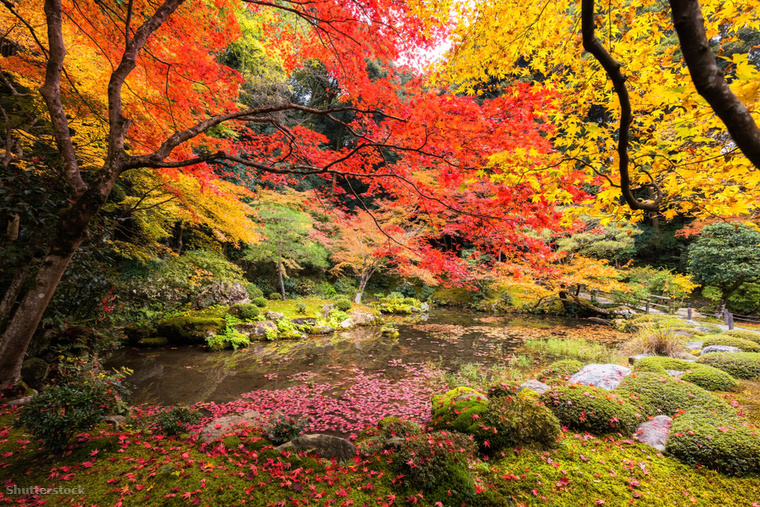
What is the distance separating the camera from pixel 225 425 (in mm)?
3574

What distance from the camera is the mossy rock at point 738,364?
4.76 metres

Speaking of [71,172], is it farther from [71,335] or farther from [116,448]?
[71,335]

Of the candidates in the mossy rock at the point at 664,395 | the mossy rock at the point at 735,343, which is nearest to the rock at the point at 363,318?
the mossy rock at the point at 664,395

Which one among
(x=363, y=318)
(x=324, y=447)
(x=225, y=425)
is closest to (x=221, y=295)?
(x=363, y=318)

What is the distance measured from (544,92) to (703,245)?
594 inches

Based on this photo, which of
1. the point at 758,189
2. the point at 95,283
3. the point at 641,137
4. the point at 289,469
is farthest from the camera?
the point at 95,283

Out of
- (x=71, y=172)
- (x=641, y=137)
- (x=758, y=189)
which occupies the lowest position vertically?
(x=71, y=172)

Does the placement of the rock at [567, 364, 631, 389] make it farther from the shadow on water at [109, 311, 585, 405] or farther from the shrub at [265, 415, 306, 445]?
the shrub at [265, 415, 306, 445]

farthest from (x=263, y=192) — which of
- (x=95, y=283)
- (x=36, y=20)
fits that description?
(x=95, y=283)

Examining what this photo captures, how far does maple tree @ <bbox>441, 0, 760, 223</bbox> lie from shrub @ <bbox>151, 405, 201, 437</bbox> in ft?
15.7

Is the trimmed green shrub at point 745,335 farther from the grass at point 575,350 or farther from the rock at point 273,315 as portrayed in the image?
the rock at point 273,315

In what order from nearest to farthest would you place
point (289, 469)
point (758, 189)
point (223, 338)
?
point (758, 189), point (289, 469), point (223, 338)

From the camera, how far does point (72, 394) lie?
8.91 ft

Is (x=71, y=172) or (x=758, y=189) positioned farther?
(x=71, y=172)
